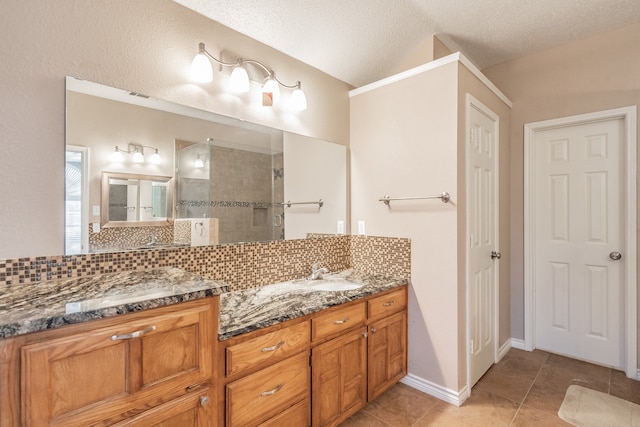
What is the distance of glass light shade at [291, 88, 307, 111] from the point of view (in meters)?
2.24

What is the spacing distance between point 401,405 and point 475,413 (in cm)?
46

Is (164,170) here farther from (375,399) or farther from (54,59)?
(375,399)

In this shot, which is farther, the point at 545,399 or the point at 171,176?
the point at 545,399

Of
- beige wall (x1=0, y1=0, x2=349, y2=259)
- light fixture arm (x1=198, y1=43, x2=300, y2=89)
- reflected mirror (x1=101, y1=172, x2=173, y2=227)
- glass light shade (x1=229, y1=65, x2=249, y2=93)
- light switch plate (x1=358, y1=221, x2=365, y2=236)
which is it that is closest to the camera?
beige wall (x1=0, y1=0, x2=349, y2=259)

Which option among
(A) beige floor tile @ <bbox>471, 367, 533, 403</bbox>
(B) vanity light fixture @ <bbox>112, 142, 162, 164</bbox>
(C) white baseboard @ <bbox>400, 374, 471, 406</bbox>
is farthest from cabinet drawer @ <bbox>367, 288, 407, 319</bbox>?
(B) vanity light fixture @ <bbox>112, 142, 162, 164</bbox>

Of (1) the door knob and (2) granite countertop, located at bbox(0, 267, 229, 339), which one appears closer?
(2) granite countertop, located at bbox(0, 267, 229, 339)

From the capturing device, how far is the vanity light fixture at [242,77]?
174cm

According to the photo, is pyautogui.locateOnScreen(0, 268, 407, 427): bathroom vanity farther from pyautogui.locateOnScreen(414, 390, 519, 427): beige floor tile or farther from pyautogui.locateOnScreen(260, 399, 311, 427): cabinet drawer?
pyautogui.locateOnScreen(414, 390, 519, 427): beige floor tile

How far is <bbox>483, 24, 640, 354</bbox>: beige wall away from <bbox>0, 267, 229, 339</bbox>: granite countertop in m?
2.89

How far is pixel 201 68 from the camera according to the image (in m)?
1.74

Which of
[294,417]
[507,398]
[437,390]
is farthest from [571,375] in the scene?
[294,417]

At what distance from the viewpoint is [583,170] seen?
268cm

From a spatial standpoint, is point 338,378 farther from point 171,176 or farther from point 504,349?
point 504,349

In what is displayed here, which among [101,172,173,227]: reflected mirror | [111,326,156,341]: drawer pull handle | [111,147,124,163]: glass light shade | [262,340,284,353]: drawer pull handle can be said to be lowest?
[262,340,284,353]: drawer pull handle
